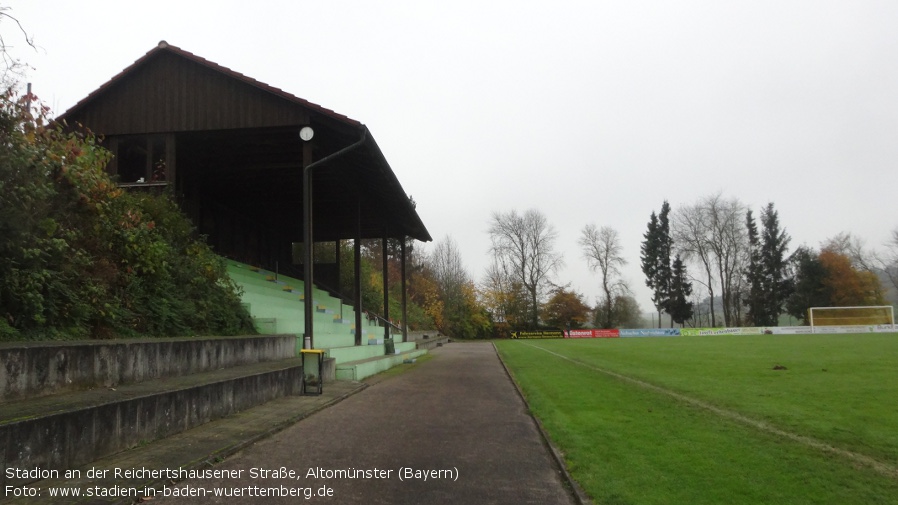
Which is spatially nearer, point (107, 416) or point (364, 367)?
point (107, 416)

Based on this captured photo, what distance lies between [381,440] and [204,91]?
10.7 meters

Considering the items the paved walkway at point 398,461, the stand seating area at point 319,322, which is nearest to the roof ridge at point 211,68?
the stand seating area at point 319,322

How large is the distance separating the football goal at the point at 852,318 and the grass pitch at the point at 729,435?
43798 mm

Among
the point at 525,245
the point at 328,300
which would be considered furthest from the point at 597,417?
the point at 525,245

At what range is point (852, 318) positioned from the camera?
5019cm

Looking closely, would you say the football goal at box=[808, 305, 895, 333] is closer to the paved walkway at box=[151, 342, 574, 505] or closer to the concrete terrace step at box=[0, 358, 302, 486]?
the paved walkway at box=[151, 342, 574, 505]

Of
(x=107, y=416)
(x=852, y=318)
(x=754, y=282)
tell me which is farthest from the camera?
(x=754, y=282)

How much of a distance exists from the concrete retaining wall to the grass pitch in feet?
16.5

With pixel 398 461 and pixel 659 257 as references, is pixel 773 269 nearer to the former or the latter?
pixel 659 257

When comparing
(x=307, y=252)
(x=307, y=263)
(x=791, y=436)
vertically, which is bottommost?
(x=791, y=436)

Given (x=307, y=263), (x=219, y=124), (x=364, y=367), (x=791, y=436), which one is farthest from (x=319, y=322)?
(x=791, y=436)

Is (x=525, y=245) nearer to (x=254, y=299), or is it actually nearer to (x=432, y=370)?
(x=432, y=370)

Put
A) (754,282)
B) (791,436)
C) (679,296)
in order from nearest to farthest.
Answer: (791,436) < (754,282) < (679,296)

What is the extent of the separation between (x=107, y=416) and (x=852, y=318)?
200 ft
